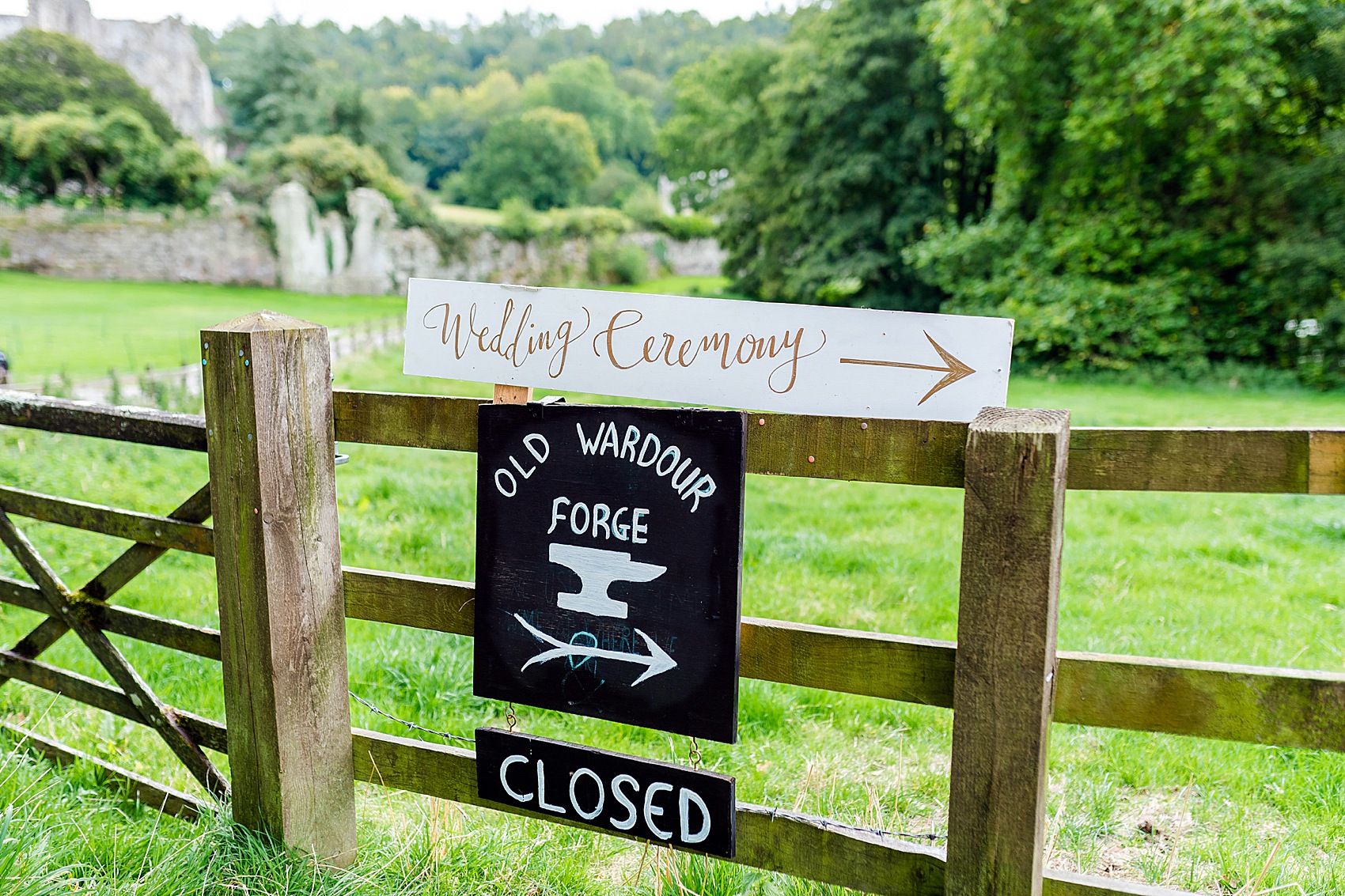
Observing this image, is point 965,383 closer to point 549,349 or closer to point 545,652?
point 549,349

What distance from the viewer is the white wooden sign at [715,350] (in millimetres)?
1676

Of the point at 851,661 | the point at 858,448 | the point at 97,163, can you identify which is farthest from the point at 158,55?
the point at 851,661

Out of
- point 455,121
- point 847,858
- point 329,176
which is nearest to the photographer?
point 847,858

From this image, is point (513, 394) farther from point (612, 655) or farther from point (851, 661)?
point (851, 661)

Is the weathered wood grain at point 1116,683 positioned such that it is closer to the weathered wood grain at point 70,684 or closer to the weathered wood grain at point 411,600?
the weathered wood grain at point 411,600

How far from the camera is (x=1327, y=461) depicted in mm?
1457

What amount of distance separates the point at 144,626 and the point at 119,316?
2269 centimetres

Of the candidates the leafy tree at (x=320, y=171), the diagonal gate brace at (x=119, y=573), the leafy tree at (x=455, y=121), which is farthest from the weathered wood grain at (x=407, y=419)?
the leafy tree at (x=455, y=121)

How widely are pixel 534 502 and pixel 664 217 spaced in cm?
4942

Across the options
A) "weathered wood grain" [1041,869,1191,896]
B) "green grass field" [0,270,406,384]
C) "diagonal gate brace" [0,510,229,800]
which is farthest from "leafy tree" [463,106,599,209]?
"weathered wood grain" [1041,869,1191,896]

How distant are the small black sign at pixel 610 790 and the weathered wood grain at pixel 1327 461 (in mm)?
1186

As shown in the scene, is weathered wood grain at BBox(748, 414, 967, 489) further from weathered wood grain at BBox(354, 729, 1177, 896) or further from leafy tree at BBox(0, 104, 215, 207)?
leafy tree at BBox(0, 104, 215, 207)

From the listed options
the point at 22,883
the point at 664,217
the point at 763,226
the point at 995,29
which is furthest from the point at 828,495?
the point at 664,217

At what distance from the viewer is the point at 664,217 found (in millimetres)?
49625
